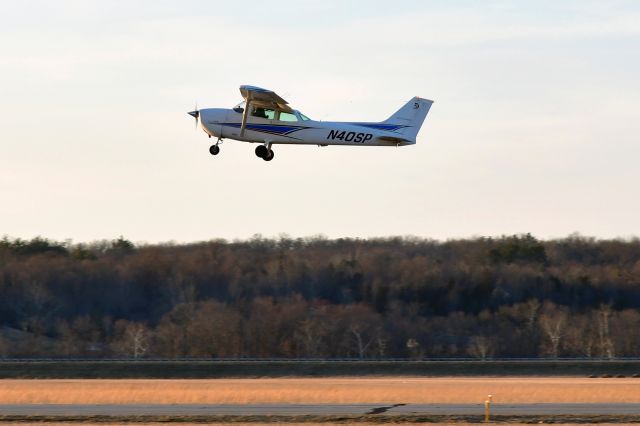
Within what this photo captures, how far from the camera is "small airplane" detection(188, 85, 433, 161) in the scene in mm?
36781

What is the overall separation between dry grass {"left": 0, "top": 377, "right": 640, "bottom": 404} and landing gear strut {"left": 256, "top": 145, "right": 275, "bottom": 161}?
7.42 meters

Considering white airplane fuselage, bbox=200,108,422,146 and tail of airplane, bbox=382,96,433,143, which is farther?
tail of airplane, bbox=382,96,433,143

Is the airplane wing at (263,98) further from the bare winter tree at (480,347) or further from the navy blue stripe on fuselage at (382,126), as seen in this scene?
the bare winter tree at (480,347)

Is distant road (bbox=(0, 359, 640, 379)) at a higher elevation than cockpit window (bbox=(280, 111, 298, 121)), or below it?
below

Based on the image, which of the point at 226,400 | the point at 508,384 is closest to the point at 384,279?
the point at 508,384

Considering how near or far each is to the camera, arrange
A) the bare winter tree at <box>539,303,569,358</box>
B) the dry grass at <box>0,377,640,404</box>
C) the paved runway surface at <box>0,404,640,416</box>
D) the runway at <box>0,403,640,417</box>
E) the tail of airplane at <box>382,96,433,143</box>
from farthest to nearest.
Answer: the bare winter tree at <box>539,303,569,358</box> → the tail of airplane at <box>382,96,433,143</box> → the dry grass at <box>0,377,640,404</box> → the paved runway surface at <box>0,404,640,416</box> → the runway at <box>0,403,640,417</box>

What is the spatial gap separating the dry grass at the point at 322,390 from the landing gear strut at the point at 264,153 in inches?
292

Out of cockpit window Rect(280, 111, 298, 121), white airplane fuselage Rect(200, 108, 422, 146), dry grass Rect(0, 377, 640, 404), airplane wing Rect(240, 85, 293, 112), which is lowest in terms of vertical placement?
dry grass Rect(0, 377, 640, 404)

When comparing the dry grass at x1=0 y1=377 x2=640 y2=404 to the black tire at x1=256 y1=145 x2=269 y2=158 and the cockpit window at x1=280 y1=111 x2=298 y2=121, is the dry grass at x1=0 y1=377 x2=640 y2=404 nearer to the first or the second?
the black tire at x1=256 y1=145 x2=269 y2=158

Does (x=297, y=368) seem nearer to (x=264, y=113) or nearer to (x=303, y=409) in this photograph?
(x=264, y=113)

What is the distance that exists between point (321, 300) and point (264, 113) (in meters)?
37.9

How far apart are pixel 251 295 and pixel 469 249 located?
1895 cm

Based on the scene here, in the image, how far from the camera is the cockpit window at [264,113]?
36812 mm

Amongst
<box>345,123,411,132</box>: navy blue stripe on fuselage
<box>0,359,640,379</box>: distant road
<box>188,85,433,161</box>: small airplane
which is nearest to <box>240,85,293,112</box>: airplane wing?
<box>188,85,433,161</box>: small airplane
